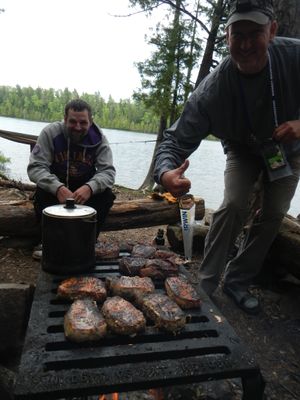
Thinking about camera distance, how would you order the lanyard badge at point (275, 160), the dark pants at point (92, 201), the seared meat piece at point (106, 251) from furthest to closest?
1. the dark pants at point (92, 201)
2. the lanyard badge at point (275, 160)
3. the seared meat piece at point (106, 251)

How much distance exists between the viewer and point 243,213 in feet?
9.26

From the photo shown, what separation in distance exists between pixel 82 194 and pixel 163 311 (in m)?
1.80

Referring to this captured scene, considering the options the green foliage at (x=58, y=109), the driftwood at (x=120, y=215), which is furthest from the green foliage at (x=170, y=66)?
the green foliage at (x=58, y=109)

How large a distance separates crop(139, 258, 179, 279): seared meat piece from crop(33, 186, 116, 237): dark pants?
1433 mm

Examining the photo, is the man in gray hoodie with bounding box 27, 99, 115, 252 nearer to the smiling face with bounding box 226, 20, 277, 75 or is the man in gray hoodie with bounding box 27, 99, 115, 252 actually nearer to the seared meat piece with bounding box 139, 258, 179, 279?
the seared meat piece with bounding box 139, 258, 179, 279

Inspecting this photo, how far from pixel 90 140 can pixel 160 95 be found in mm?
6132

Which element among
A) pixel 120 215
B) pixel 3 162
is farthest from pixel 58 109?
pixel 120 215

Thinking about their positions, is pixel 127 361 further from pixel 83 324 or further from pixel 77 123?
pixel 77 123

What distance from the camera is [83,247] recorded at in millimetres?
2020

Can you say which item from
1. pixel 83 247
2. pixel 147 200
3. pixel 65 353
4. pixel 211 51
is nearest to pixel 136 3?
pixel 211 51

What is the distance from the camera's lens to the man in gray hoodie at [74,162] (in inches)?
130

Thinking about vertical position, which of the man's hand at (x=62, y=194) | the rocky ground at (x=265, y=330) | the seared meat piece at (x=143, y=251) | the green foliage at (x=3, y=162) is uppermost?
the man's hand at (x=62, y=194)

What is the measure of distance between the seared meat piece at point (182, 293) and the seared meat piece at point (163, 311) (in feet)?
0.18

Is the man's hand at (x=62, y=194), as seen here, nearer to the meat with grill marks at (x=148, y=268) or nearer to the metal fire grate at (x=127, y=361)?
the meat with grill marks at (x=148, y=268)
